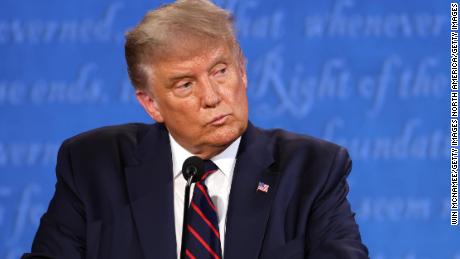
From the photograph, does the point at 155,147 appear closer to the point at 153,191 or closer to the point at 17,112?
the point at 153,191

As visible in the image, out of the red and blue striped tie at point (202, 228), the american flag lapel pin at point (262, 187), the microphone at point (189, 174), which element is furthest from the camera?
the american flag lapel pin at point (262, 187)

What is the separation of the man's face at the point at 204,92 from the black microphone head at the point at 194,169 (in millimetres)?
256

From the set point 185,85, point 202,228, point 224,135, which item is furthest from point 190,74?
point 202,228

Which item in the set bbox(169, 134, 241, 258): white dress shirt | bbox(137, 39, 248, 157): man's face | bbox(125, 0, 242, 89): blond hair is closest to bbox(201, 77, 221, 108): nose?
bbox(137, 39, 248, 157): man's face

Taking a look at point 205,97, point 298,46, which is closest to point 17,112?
point 298,46

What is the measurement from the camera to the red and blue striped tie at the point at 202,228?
7.11 ft

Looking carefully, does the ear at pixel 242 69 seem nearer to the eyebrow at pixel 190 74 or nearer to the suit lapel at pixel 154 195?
the eyebrow at pixel 190 74

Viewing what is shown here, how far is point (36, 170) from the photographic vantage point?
149 inches

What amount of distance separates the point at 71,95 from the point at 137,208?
1589 mm

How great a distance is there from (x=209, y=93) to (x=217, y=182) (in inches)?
11.2

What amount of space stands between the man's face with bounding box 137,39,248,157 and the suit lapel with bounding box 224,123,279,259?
9 centimetres

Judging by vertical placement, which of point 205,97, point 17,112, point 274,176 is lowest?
point 274,176

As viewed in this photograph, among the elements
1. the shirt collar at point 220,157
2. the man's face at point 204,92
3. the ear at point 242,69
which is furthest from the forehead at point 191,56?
the shirt collar at point 220,157

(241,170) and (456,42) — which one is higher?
(456,42)
